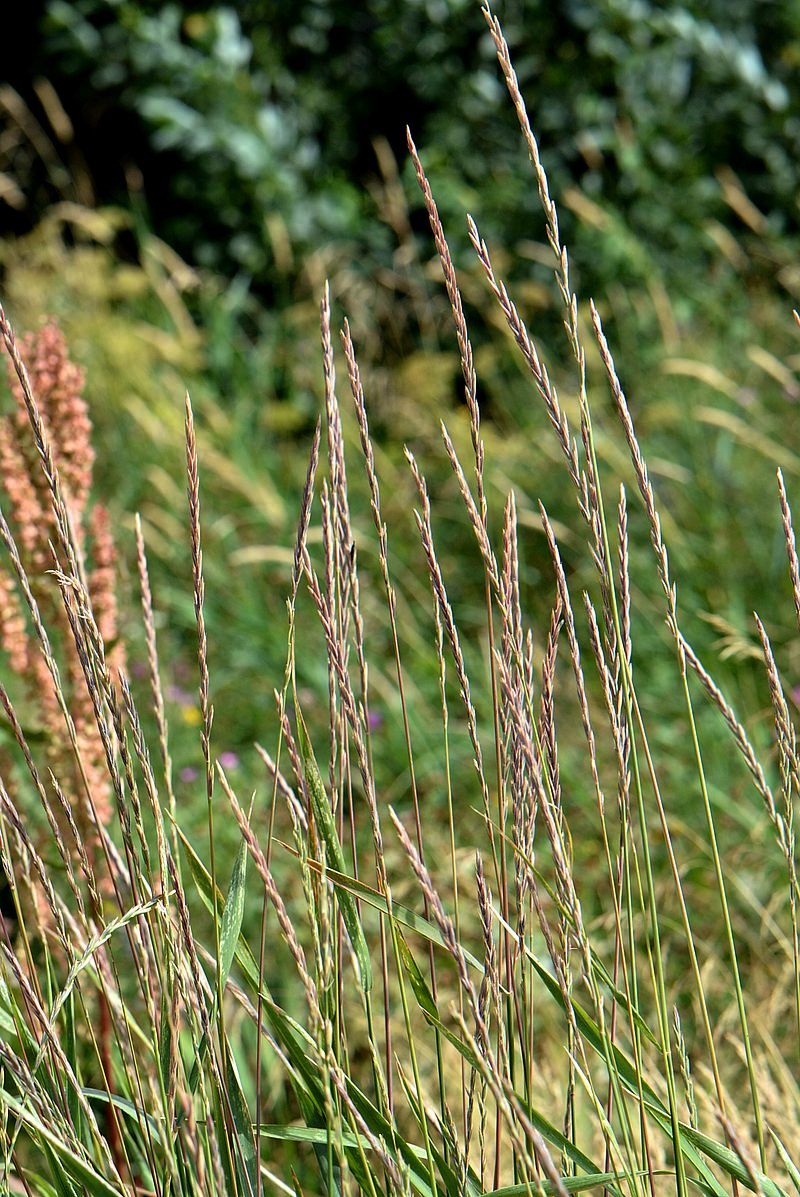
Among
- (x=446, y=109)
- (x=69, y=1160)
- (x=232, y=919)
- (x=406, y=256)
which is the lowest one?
(x=69, y=1160)

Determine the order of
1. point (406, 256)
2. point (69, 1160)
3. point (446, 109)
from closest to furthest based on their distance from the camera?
point (69, 1160) → point (406, 256) → point (446, 109)

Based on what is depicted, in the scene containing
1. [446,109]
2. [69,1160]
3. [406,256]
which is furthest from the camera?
[446,109]

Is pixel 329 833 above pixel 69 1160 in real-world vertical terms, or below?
above

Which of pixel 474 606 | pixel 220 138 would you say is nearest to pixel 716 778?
pixel 474 606

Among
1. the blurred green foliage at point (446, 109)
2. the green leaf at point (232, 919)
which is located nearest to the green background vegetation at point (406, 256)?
the blurred green foliage at point (446, 109)

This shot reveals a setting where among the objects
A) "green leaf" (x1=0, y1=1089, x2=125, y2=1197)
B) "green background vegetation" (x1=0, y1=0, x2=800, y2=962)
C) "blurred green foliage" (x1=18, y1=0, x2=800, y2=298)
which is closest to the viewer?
"green leaf" (x1=0, y1=1089, x2=125, y2=1197)

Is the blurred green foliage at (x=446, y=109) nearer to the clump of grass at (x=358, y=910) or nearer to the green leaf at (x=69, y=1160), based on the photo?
the clump of grass at (x=358, y=910)

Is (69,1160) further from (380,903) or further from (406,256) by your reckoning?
(406,256)

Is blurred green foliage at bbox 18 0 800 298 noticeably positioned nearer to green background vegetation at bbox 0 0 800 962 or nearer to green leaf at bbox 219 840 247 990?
green background vegetation at bbox 0 0 800 962

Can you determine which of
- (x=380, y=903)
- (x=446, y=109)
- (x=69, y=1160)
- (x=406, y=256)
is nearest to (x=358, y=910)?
(x=380, y=903)

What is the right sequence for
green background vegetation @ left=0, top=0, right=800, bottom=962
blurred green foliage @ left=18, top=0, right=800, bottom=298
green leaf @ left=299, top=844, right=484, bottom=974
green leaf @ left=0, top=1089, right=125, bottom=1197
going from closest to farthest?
green leaf @ left=0, top=1089, right=125, bottom=1197, green leaf @ left=299, top=844, right=484, bottom=974, green background vegetation @ left=0, top=0, right=800, bottom=962, blurred green foliage @ left=18, top=0, right=800, bottom=298

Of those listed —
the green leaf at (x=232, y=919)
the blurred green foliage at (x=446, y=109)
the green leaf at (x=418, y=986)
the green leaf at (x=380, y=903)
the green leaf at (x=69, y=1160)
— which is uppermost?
the blurred green foliage at (x=446, y=109)

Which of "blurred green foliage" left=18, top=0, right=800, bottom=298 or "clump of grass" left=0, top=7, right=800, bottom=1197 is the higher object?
"blurred green foliage" left=18, top=0, right=800, bottom=298

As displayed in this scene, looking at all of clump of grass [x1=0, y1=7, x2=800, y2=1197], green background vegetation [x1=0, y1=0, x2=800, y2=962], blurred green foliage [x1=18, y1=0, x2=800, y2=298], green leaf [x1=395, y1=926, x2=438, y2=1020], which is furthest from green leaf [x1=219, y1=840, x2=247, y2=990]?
blurred green foliage [x1=18, y1=0, x2=800, y2=298]
